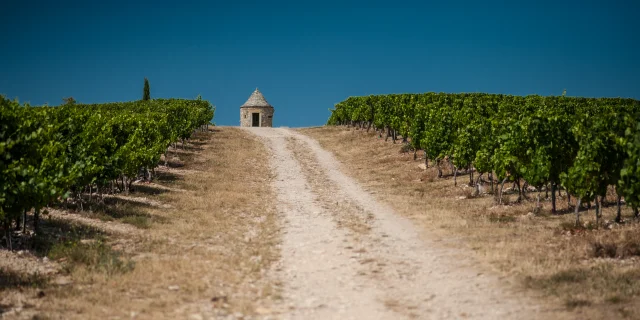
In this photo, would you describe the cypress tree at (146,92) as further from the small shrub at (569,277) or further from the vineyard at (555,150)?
the small shrub at (569,277)

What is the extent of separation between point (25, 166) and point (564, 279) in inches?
584

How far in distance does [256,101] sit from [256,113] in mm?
1919

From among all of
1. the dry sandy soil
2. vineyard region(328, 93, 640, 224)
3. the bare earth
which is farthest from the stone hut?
the bare earth

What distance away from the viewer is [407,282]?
512 inches

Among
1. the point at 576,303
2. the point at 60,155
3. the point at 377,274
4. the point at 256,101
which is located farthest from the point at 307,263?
the point at 256,101

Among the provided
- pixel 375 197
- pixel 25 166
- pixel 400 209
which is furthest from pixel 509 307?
pixel 375 197

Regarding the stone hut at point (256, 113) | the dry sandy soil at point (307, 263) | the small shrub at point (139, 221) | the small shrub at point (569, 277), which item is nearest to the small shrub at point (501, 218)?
the dry sandy soil at point (307, 263)

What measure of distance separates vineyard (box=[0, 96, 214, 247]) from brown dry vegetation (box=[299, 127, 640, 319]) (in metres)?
12.2

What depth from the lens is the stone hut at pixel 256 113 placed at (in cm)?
7875

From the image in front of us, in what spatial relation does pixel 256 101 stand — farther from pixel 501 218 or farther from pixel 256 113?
pixel 501 218

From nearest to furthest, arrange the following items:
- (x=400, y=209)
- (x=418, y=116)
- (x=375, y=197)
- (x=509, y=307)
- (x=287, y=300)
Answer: (x=509, y=307), (x=287, y=300), (x=400, y=209), (x=375, y=197), (x=418, y=116)

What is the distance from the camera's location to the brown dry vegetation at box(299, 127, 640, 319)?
1140 centimetres

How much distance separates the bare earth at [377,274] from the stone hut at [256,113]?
55.7 meters

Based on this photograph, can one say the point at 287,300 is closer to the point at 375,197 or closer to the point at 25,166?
the point at 25,166
